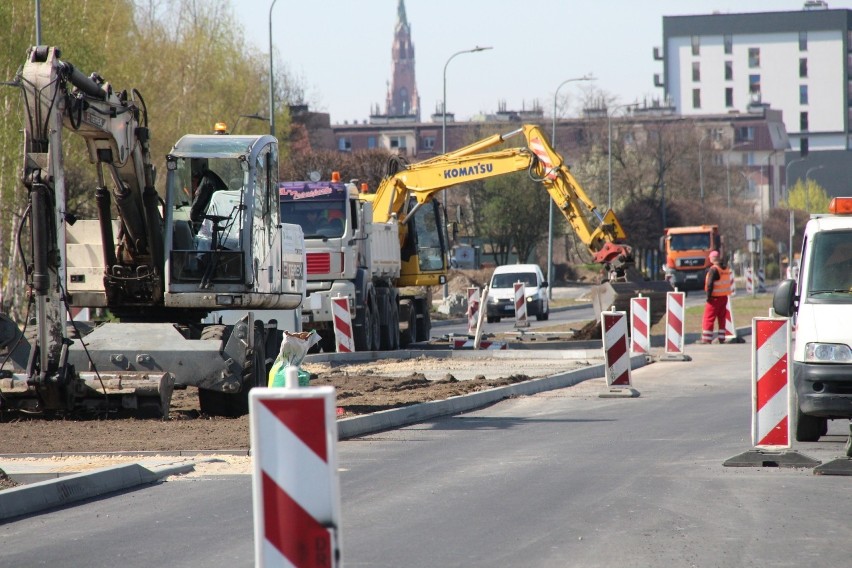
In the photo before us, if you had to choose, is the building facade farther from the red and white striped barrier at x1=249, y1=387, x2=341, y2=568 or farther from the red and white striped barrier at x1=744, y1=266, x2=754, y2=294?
the red and white striped barrier at x1=249, y1=387, x2=341, y2=568

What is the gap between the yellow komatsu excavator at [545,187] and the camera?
98.7 feet

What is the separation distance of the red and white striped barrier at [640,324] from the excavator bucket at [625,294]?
4205 millimetres

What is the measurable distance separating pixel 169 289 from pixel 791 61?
142700 mm

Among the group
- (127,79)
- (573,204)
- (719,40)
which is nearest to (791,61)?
(719,40)

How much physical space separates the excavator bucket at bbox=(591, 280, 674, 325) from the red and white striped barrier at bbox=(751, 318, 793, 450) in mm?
18111

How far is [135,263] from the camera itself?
54.0 ft

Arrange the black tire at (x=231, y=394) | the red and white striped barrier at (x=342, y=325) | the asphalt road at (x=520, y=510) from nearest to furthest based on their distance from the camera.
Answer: the asphalt road at (x=520, y=510) < the black tire at (x=231, y=394) < the red and white striped barrier at (x=342, y=325)

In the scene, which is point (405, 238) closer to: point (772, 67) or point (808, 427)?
point (808, 427)

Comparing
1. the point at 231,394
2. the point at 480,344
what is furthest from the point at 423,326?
the point at 231,394

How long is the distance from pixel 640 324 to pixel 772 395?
13.5 meters

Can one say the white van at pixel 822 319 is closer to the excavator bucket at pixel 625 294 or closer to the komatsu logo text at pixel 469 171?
the excavator bucket at pixel 625 294

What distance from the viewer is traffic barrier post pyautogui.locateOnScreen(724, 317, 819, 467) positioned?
10984 mm

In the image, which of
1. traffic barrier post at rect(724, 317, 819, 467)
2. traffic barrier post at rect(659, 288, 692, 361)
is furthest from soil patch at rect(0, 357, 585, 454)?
traffic barrier post at rect(659, 288, 692, 361)

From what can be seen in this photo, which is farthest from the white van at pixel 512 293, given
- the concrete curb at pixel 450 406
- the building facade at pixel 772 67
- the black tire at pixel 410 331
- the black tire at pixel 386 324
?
the building facade at pixel 772 67
